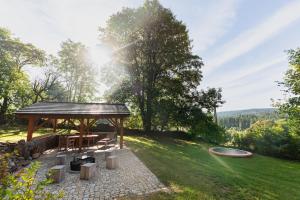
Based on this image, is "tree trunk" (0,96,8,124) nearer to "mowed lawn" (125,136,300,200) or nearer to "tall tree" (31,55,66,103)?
"tall tree" (31,55,66,103)

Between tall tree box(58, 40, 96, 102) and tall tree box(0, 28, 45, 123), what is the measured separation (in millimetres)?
3882

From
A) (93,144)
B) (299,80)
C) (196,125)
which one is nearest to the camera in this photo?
(93,144)

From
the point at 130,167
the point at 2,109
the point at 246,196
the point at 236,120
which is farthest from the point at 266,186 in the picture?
the point at 236,120

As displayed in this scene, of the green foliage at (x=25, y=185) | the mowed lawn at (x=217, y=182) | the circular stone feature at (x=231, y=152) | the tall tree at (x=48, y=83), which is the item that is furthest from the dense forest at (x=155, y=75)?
the green foliage at (x=25, y=185)

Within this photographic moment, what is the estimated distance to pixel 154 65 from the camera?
21.6 meters

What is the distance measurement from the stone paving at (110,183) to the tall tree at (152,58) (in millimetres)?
12684

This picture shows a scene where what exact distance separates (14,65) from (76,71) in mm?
9100

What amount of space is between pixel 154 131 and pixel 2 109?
21959 mm

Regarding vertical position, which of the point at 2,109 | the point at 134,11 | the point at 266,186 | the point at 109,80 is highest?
the point at 134,11

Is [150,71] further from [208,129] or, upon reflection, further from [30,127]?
[30,127]

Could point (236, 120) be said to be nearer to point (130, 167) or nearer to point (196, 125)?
point (196, 125)

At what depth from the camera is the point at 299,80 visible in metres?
16.3

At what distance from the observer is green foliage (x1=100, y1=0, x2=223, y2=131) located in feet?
66.6

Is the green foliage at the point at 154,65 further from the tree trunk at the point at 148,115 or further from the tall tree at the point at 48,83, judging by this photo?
the tall tree at the point at 48,83
